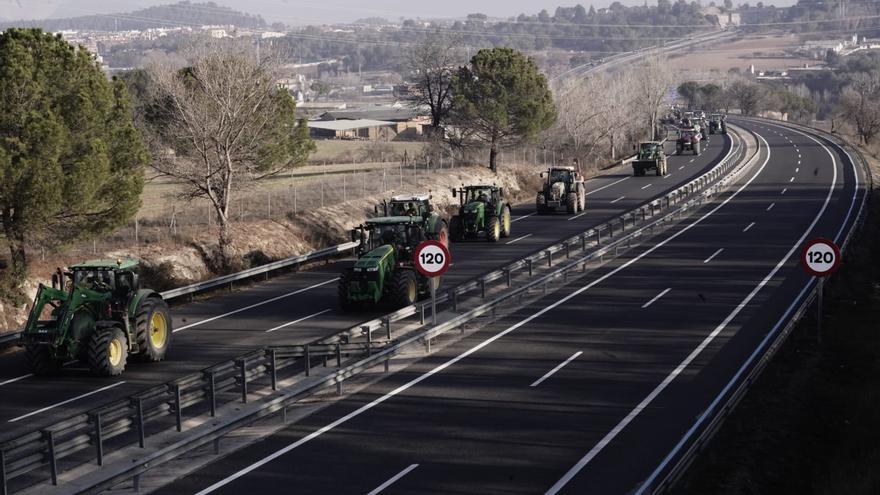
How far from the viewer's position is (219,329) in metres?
28.2

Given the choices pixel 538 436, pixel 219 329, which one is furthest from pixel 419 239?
pixel 538 436

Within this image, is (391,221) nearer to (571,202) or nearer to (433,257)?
(433,257)

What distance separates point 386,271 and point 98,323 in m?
8.90

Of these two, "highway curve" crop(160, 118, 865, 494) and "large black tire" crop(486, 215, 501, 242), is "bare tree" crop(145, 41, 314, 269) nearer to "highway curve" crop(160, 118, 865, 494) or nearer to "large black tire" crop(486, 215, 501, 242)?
"large black tire" crop(486, 215, 501, 242)

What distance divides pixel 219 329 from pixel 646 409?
1240 cm

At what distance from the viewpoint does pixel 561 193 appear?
53625 mm

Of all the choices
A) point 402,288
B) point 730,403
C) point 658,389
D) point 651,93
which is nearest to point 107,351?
point 402,288

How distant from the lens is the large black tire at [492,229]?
144 ft

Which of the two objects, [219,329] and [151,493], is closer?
[151,493]

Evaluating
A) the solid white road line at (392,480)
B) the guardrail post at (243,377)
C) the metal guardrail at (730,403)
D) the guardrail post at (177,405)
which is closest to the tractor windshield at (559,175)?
the metal guardrail at (730,403)

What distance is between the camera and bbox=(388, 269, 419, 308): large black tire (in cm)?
2886

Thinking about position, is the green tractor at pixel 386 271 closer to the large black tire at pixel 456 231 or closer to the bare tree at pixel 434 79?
the large black tire at pixel 456 231

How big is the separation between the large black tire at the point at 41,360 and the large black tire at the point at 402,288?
8976 millimetres

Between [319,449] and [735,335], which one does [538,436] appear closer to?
[319,449]
